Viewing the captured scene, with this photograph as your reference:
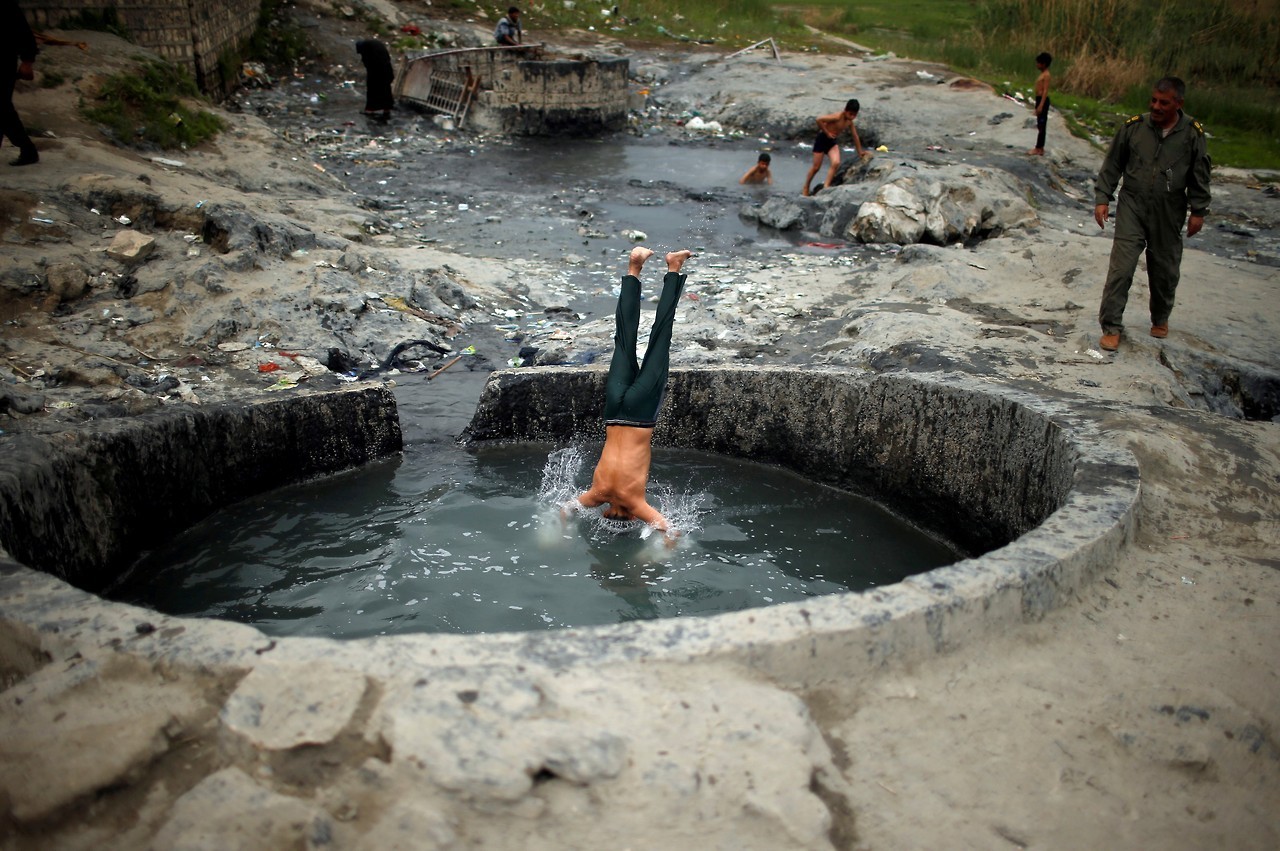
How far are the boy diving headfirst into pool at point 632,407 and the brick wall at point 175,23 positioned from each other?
8.97 metres

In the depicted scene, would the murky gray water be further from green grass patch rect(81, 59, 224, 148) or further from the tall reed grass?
the tall reed grass

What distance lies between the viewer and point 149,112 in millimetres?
9438

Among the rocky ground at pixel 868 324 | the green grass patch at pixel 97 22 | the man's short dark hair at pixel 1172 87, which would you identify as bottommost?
the rocky ground at pixel 868 324

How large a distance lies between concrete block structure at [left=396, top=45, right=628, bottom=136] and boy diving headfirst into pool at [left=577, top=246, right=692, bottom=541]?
11.6m

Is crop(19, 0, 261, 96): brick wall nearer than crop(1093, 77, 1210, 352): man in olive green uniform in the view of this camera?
No

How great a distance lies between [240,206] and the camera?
25.4 feet

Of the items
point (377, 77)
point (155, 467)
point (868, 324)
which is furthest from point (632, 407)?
point (377, 77)

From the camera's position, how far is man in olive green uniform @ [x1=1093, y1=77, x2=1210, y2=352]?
5789 millimetres

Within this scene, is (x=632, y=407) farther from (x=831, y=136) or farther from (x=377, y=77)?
(x=377, y=77)

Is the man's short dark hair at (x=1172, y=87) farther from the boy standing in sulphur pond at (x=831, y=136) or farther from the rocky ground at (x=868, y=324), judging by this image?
the boy standing in sulphur pond at (x=831, y=136)

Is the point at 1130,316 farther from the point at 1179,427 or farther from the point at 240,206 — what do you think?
the point at 240,206

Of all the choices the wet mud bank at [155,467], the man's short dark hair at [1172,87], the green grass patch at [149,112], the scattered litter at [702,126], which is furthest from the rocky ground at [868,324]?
the man's short dark hair at [1172,87]

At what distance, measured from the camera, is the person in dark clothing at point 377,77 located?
1466 cm

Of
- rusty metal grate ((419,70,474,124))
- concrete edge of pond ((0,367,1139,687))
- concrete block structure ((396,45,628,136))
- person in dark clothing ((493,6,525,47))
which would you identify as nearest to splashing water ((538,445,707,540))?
concrete edge of pond ((0,367,1139,687))
